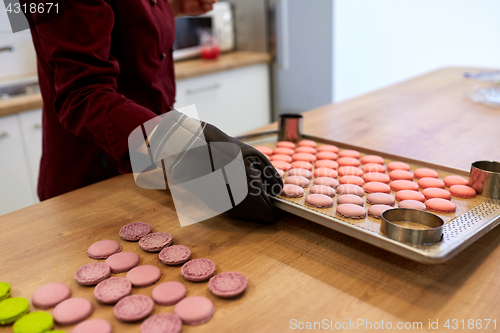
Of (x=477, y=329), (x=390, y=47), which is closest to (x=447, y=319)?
(x=477, y=329)

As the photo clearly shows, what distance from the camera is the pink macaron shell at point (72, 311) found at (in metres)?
0.64

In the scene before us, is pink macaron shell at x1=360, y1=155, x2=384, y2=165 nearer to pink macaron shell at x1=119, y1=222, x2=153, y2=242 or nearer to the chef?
the chef

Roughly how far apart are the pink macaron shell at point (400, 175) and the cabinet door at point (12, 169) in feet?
5.69

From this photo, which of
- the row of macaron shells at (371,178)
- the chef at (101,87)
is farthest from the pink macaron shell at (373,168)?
the chef at (101,87)

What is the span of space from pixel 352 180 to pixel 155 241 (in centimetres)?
52

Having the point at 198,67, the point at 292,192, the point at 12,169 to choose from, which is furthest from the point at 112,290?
the point at 198,67

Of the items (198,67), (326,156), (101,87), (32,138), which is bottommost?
(32,138)

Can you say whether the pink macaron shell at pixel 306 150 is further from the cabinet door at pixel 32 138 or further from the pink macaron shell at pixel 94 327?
the cabinet door at pixel 32 138

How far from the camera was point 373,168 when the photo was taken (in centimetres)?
114

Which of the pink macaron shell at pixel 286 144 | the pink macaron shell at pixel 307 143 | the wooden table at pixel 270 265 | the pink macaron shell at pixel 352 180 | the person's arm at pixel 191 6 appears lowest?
the wooden table at pixel 270 265

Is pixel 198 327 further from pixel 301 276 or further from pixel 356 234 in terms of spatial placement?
pixel 356 234

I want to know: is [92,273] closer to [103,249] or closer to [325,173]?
[103,249]

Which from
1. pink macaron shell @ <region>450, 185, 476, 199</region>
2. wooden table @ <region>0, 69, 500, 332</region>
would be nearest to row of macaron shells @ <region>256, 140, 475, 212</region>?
pink macaron shell @ <region>450, 185, 476, 199</region>

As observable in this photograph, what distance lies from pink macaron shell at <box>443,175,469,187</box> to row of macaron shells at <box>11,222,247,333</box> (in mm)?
611
